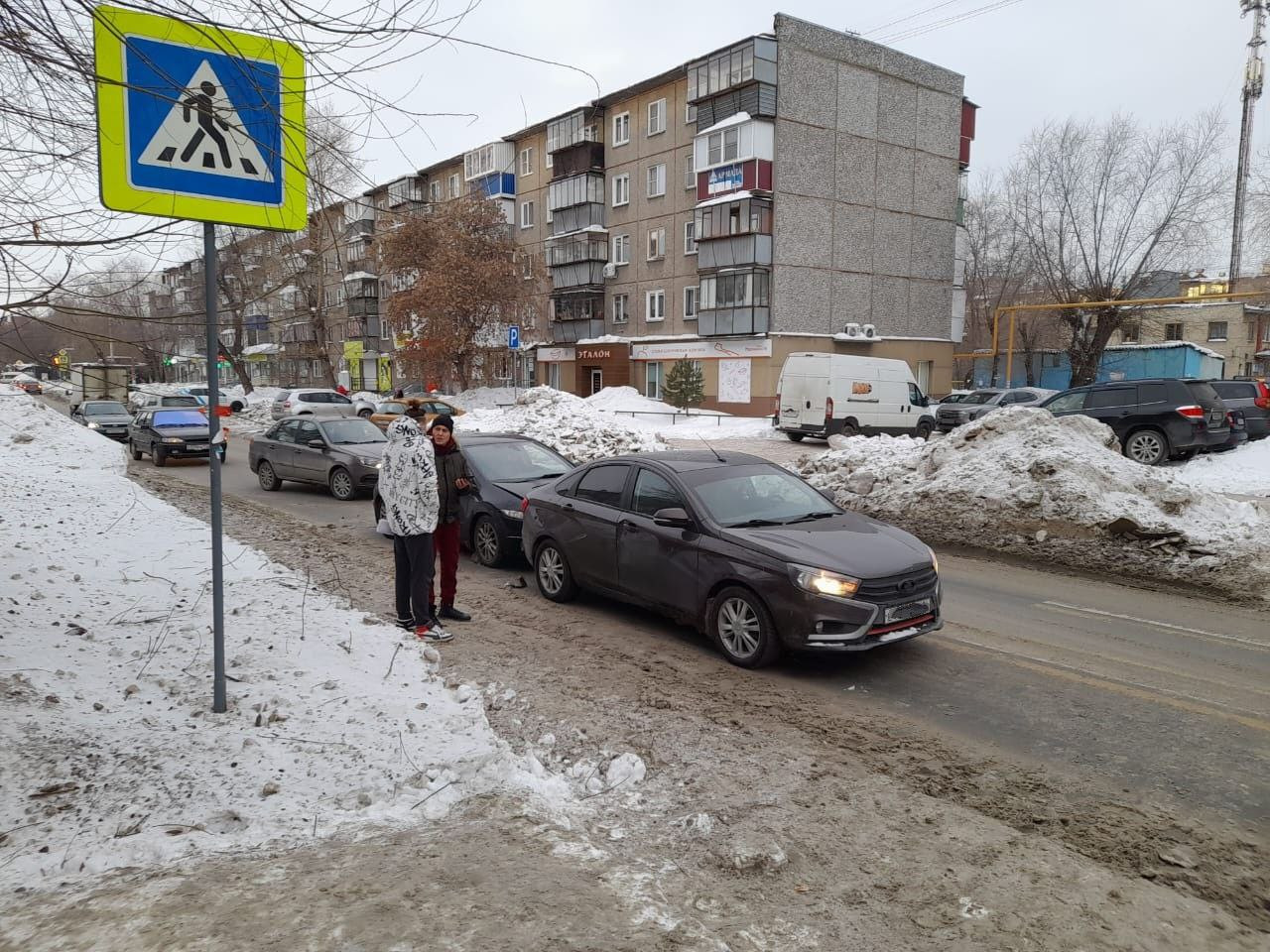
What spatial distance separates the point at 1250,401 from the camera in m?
20.1

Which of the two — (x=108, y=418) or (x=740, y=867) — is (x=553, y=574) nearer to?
(x=740, y=867)

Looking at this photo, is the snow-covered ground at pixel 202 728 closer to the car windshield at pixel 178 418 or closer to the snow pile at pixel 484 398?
the car windshield at pixel 178 418

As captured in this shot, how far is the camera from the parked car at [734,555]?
5926mm

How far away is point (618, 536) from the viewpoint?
292 inches

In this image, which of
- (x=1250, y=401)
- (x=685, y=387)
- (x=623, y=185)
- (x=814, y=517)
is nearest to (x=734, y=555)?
(x=814, y=517)

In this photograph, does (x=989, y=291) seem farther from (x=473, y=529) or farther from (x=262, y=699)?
(x=262, y=699)

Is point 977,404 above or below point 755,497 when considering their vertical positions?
above

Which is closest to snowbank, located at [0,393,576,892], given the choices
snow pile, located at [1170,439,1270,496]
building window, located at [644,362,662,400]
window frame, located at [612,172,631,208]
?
snow pile, located at [1170,439,1270,496]

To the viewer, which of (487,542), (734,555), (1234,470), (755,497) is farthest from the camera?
(1234,470)

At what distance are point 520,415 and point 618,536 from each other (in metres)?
16.6

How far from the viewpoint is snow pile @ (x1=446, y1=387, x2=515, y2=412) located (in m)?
42.4

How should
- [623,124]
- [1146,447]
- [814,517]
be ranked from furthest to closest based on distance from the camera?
[623,124], [1146,447], [814,517]

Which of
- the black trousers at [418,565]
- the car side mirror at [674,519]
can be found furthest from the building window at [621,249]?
the black trousers at [418,565]

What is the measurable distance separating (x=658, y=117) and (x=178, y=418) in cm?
2868
